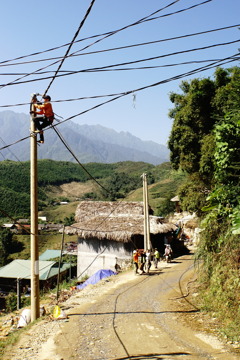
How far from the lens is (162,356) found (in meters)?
7.20

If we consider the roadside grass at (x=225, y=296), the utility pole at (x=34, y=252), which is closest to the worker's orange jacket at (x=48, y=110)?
the utility pole at (x=34, y=252)

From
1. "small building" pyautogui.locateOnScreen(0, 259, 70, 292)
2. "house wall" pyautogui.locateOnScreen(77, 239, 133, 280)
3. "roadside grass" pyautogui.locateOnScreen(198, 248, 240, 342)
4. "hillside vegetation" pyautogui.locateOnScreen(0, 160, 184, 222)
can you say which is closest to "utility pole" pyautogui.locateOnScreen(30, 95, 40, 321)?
"roadside grass" pyautogui.locateOnScreen(198, 248, 240, 342)

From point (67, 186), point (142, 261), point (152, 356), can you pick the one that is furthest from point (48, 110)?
point (67, 186)

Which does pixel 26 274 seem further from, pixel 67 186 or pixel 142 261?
pixel 67 186

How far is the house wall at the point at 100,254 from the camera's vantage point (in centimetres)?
2095

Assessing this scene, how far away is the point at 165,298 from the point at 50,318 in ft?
14.8

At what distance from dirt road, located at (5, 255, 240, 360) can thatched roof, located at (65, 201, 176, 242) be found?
7504 millimetres

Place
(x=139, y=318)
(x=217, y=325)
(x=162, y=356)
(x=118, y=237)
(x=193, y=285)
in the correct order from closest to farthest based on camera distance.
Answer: (x=162, y=356)
(x=217, y=325)
(x=139, y=318)
(x=193, y=285)
(x=118, y=237)

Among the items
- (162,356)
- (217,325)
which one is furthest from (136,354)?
(217,325)

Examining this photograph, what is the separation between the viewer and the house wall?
21.0 meters

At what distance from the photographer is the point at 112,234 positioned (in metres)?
21.0

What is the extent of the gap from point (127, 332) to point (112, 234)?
40.2 feet

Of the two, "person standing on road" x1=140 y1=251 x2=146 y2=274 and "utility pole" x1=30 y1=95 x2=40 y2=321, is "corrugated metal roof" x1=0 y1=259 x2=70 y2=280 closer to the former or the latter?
"person standing on road" x1=140 y1=251 x2=146 y2=274

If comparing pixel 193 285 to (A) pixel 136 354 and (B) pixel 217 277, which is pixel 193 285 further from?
(A) pixel 136 354
